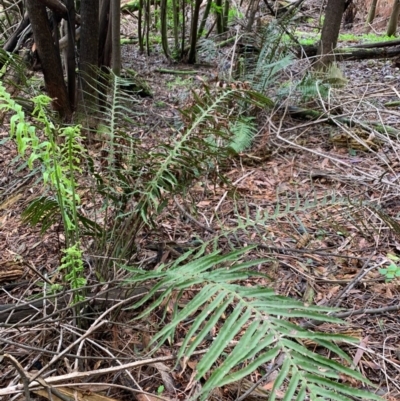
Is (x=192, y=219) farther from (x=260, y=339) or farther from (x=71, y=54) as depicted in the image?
(x=71, y=54)

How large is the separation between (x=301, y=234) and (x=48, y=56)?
2029 millimetres

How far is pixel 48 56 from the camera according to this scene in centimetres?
270

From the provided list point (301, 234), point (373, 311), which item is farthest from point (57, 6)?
point (373, 311)

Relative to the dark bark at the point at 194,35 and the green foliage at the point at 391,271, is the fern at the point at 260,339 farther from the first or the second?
the dark bark at the point at 194,35

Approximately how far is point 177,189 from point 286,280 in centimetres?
57

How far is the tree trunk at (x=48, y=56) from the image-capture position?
257 cm

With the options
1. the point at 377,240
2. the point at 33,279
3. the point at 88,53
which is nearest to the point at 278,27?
the point at 88,53

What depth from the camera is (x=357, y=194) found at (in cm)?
213

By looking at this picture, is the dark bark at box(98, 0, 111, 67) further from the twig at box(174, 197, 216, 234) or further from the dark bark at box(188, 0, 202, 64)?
the dark bark at box(188, 0, 202, 64)

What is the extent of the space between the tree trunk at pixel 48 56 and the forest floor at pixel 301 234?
1.65 ft

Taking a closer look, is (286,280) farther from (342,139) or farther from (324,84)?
(324,84)

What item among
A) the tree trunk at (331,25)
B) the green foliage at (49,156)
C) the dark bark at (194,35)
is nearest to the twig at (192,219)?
the green foliage at (49,156)

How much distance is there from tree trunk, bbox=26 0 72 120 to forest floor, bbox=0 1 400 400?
19.8 inches

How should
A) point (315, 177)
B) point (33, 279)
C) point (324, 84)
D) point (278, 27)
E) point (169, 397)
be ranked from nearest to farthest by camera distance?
point (169, 397)
point (33, 279)
point (315, 177)
point (324, 84)
point (278, 27)
